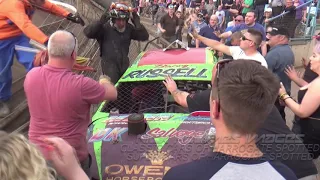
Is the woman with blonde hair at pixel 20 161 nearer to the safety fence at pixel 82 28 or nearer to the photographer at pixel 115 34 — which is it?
the photographer at pixel 115 34

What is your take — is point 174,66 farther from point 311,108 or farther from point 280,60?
point 311,108

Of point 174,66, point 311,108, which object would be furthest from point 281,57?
point 311,108

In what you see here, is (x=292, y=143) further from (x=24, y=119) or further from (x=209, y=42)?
(x=24, y=119)

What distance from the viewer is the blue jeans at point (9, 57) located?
4180mm

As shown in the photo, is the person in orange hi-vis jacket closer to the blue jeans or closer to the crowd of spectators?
the blue jeans

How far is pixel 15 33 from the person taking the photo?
13.6 ft

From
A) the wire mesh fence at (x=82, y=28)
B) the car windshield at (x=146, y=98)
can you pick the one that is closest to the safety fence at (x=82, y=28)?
the wire mesh fence at (x=82, y=28)

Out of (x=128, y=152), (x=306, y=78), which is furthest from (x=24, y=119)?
(x=306, y=78)

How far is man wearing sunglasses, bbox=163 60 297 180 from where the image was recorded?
4.11ft

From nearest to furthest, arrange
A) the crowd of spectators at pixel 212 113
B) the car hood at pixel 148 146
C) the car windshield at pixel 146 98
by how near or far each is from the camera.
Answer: the crowd of spectators at pixel 212 113 → the car hood at pixel 148 146 → the car windshield at pixel 146 98

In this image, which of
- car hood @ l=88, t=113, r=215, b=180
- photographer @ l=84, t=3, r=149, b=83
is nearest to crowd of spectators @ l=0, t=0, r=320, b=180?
car hood @ l=88, t=113, r=215, b=180

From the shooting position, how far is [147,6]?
53.6 ft

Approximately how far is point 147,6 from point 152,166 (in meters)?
14.8

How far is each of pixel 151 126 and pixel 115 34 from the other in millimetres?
2169
